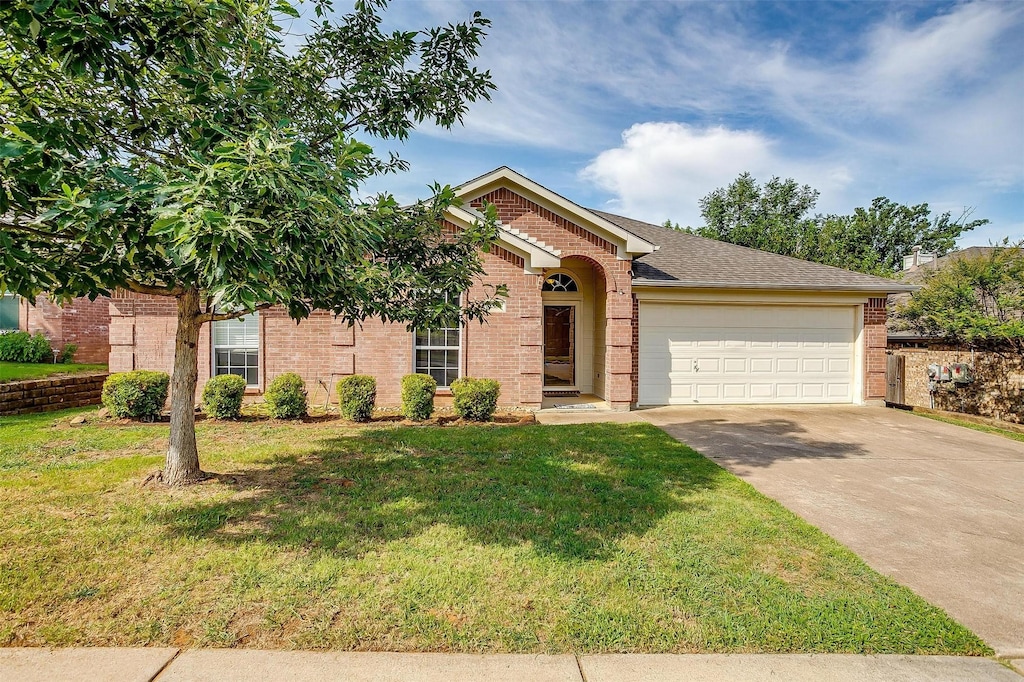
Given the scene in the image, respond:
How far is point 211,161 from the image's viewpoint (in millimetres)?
3471

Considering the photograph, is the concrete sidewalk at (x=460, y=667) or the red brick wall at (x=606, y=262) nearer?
the concrete sidewalk at (x=460, y=667)

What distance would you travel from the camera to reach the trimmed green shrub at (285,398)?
9.55m

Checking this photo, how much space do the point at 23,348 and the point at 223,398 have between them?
29.1 ft

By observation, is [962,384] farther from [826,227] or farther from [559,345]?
[826,227]

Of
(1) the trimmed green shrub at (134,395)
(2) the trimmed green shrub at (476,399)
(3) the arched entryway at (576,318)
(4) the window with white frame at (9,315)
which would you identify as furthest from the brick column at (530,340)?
(4) the window with white frame at (9,315)

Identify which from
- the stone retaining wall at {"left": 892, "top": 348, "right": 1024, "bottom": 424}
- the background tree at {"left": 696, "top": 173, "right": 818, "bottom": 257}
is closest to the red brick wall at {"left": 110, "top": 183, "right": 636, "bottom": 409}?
the stone retaining wall at {"left": 892, "top": 348, "right": 1024, "bottom": 424}

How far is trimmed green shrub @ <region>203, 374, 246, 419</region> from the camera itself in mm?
9555

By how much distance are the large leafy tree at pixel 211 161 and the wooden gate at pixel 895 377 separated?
12681mm

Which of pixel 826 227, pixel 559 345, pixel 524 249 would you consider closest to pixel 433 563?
pixel 524 249

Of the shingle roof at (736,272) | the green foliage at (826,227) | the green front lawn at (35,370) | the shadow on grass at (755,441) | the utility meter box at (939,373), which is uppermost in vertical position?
the green foliage at (826,227)

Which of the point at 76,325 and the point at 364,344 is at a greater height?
the point at 76,325

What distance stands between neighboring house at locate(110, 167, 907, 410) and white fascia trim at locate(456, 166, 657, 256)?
0.03 meters

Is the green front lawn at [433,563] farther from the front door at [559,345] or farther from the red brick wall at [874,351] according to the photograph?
the red brick wall at [874,351]

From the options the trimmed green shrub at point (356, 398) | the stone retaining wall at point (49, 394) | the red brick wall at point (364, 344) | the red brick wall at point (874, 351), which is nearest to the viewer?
the trimmed green shrub at point (356, 398)
